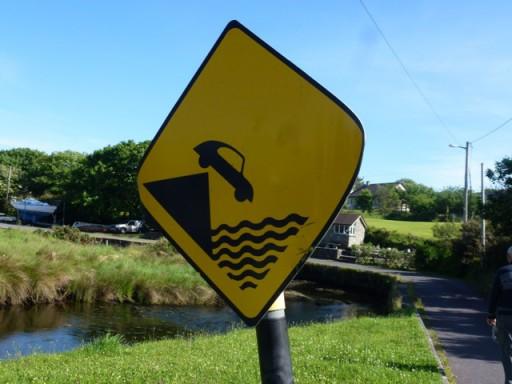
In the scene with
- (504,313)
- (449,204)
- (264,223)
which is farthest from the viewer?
(449,204)

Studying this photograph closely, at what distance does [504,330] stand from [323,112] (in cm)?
617

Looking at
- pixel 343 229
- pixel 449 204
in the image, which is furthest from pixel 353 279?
pixel 449 204

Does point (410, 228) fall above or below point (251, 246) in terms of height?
above

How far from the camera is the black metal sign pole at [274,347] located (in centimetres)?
153

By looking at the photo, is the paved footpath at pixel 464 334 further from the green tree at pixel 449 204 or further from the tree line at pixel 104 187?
the green tree at pixel 449 204

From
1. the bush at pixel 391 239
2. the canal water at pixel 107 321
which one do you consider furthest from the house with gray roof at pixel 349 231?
the canal water at pixel 107 321

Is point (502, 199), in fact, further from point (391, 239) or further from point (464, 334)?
point (391, 239)

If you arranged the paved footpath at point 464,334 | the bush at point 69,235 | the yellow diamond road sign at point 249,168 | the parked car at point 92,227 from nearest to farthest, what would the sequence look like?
the yellow diamond road sign at point 249,168 < the paved footpath at point 464,334 < the bush at point 69,235 < the parked car at point 92,227

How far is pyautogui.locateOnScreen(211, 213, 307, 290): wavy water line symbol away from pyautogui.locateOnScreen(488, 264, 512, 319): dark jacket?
6.01 m

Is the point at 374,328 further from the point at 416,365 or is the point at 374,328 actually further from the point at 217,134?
the point at 217,134

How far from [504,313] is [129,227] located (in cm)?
5311

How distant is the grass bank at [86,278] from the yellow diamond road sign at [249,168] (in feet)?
65.1

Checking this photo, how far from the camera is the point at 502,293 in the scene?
6.72 m

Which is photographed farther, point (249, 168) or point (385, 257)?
point (385, 257)
